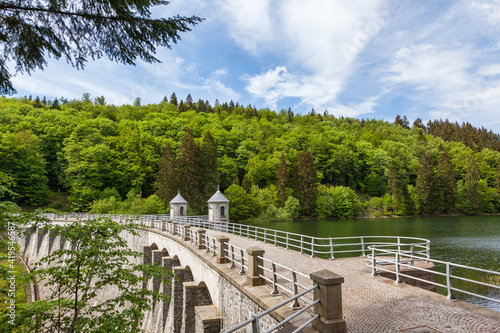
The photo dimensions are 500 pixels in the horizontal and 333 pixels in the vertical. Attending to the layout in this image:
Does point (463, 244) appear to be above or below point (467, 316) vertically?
below

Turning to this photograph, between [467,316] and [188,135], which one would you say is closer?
[467,316]

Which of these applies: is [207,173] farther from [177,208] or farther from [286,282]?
[286,282]

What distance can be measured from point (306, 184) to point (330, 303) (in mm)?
59416

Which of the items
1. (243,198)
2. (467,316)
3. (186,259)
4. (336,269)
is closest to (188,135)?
(243,198)

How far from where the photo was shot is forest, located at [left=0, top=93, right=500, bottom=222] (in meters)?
47.4

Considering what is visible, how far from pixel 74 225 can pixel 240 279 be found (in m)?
4.20

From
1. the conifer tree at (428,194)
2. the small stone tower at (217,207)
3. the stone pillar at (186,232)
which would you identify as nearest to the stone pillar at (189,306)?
the stone pillar at (186,232)

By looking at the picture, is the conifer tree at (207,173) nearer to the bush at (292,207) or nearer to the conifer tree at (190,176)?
the conifer tree at (190,176)

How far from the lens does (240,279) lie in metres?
7.78

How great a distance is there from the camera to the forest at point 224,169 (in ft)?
156

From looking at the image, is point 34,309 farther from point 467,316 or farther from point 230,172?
point 230,172

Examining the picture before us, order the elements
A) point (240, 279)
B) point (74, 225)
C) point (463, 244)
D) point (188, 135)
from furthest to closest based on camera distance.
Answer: point (188, 135), point (463, 244), point (240, 279), point (74, 225)

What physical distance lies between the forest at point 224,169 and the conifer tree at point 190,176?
176 millimetres

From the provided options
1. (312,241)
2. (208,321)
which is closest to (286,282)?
(208,321)
